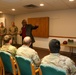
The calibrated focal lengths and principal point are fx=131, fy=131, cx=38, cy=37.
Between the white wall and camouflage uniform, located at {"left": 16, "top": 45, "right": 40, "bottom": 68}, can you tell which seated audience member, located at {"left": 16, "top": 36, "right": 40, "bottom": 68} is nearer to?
camouflage uniform, located at {"left": 16, "top": 45, "right": 40, "bottom": 68}

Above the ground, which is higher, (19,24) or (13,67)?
(19,24)

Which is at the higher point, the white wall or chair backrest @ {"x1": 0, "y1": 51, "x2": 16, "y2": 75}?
the white wall

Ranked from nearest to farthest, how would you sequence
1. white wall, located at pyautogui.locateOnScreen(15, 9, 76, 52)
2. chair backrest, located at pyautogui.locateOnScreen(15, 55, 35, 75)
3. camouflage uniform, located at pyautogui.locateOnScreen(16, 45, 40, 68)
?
chair backrest, located at pyautogui.locateOnScreen(15, 55, 35, 75)
camouflage uniform, located at pyautogui.locateOnScreen(16, 45, 40, 68)
white wall, located at pyautogui.locateOnScreen(15, 9, 76, 52)

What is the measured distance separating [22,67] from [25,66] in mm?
128

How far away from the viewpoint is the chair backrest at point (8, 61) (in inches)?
96.0

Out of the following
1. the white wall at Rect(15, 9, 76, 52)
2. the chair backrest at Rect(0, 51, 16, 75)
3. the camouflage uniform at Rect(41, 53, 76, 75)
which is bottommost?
the chair backrest at Rect(0, 51, 16, 75)

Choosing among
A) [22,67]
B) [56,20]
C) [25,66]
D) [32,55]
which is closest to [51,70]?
[25,66]

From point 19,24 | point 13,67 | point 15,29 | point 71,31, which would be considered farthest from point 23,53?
point 19,24

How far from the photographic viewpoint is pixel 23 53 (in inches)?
98.2

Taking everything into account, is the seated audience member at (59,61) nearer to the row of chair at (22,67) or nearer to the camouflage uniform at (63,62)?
the camouflage uniform at (63,62)

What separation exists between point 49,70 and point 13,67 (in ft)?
3.46

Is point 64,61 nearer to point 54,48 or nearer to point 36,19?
point 54,48

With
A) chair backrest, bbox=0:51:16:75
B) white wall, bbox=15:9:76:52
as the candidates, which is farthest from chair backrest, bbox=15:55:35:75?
white wall, bbox=15:9:76:52

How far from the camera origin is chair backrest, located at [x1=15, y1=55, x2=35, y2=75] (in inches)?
78.0
